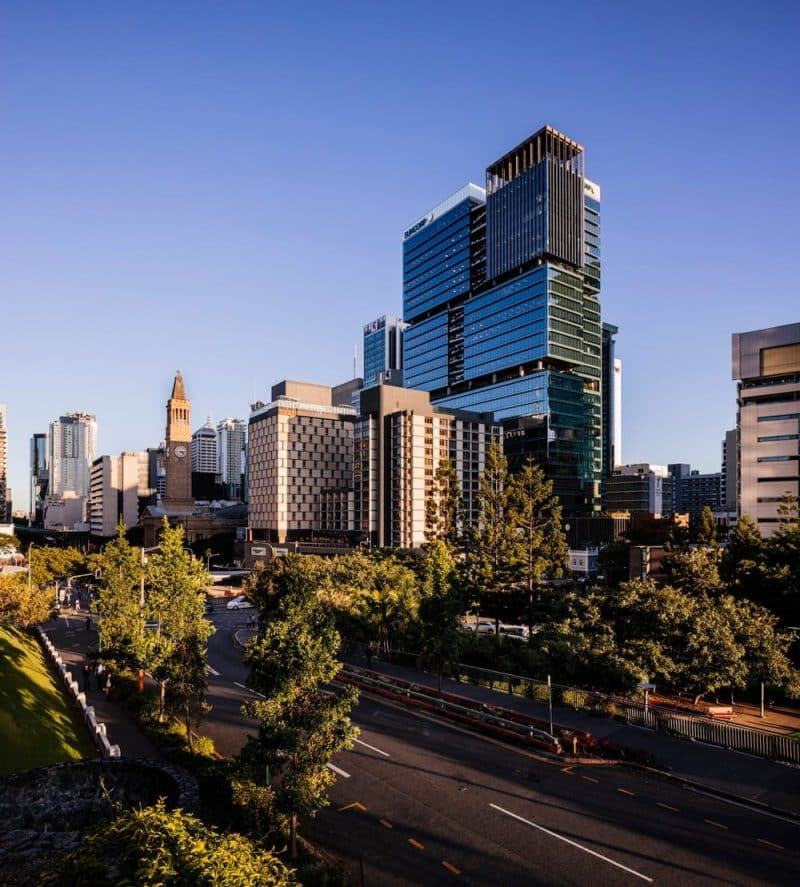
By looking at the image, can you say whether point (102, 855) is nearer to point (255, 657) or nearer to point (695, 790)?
point (255, 657)

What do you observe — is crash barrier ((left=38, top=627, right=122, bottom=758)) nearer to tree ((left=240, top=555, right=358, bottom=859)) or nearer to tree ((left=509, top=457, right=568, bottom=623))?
tree ((left=240, top=555, right=358, bottom=859))

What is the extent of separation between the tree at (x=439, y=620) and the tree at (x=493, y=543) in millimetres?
14711

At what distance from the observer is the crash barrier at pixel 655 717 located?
28.5 meters

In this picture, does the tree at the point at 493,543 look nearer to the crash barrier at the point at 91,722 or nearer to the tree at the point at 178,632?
the tree at the point at 178,632

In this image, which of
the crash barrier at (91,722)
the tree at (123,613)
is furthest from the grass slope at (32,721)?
the tree at (123,613)

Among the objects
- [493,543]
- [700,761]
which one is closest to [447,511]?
[493,543]

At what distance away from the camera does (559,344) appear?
162 m

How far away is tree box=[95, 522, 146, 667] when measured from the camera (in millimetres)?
34375

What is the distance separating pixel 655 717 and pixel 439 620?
527 inches

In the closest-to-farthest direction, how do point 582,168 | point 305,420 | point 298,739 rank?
point 298,739 → point 305,420 → point 582,168

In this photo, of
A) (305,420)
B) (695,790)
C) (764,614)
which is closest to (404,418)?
(305,420)

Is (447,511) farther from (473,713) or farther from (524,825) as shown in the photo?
(524,825)

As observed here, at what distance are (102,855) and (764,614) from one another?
3967cm

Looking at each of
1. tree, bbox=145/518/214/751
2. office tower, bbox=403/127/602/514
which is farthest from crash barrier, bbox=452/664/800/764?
office tower, bbox=403/127/602/514
